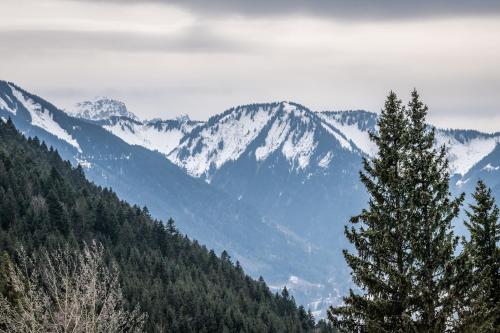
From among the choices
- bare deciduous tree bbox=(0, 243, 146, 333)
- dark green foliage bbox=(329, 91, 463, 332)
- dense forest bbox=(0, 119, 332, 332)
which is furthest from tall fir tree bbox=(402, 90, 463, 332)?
dense forest bbox=(0, 119, 332, 332)

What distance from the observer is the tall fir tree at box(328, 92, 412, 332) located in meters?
36.0

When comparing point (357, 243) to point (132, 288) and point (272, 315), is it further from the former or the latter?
point (272, 315)

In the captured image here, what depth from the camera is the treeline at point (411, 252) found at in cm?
3547

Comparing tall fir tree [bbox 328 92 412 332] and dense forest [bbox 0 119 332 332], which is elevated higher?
dense forest [bbox 0 119 332 332]

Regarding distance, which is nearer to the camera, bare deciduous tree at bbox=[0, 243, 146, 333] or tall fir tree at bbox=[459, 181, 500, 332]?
tall fir tree at bbox=[459, 181, 500, 332]

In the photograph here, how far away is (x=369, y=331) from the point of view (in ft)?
118

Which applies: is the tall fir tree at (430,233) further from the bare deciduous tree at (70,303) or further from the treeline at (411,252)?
the bare deciduous tree at (70,303)

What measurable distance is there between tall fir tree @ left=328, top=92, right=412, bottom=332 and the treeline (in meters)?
0.04

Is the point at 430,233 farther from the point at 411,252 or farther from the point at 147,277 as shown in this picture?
the point at 147,277

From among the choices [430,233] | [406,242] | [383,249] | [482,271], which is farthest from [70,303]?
[482,271]

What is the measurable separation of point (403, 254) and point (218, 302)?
13674 cm

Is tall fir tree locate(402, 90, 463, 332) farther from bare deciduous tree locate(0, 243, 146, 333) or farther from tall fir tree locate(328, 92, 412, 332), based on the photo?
bare deciduous tree locate(0, 243, 146, 333)

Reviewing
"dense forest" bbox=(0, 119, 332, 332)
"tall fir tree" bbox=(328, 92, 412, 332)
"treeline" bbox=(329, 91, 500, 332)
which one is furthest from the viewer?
"dense forest" bbox=(0, 119, 332, 332)

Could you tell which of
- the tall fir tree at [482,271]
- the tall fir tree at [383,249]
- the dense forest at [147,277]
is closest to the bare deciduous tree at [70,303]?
the tall fir tree at [383,249]
